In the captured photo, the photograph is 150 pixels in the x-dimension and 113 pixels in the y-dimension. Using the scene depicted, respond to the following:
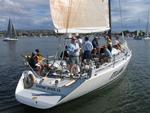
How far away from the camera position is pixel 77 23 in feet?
62.7

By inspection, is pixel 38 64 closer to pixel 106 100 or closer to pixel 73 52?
pixel 73 52

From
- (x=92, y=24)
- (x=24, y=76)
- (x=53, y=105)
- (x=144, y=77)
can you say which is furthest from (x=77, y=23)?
(x=144, y=77)

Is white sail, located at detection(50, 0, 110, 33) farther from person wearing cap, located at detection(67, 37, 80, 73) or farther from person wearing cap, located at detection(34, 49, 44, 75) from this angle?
person wearing cap, located at detection(34, 49, 44, 75)

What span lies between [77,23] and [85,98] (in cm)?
459

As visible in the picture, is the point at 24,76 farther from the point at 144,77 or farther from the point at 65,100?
the point at 144,77

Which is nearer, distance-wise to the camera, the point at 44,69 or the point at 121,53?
the point at 44,69

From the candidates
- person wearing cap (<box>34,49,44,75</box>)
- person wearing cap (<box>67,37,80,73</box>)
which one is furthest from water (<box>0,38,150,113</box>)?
person wearing cap (<box>34,49,44,75</box>)

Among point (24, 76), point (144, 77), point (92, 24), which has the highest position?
point (92, 24)

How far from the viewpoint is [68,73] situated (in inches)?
699

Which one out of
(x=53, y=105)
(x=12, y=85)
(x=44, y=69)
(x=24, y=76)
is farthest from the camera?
(x=12, y=85)

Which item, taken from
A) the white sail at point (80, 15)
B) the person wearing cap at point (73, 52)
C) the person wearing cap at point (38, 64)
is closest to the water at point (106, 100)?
the person wearing cap at point (73, 52)

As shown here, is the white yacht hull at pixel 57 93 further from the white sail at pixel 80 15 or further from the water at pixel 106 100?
the white sail at pixel 80 15

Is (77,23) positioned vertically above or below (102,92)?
above

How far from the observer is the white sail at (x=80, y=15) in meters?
17.6
